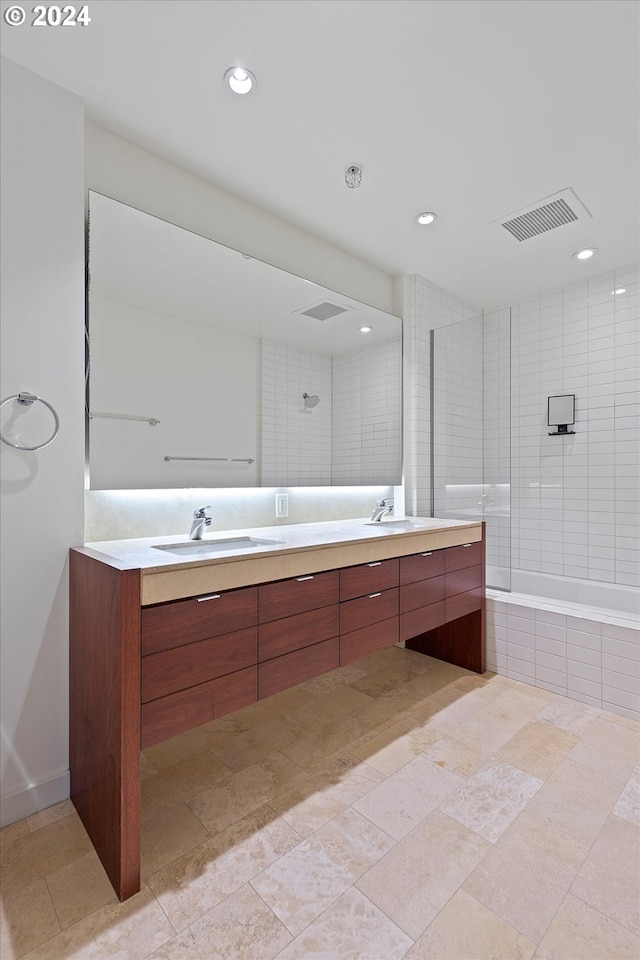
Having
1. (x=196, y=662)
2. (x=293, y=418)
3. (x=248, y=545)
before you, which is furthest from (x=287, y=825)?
(x=293, y=418)

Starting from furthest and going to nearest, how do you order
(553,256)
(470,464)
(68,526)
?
(470,464) → (553,256) → (68,526)

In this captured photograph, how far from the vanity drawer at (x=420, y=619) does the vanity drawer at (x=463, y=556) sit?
0.22 meters

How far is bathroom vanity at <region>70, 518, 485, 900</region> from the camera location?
129cm

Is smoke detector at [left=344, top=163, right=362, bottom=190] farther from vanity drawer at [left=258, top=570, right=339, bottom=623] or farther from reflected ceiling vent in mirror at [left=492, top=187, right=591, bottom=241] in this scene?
vanity drawer at [left=258, top=570, right=339, bottom=623]

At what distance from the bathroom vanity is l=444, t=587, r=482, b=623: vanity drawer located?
0.41m

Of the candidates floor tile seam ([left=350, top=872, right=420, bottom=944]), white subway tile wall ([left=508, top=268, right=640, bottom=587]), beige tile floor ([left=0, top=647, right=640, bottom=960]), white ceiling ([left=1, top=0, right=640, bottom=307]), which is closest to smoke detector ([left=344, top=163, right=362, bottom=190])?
white ceiling ([left=1, top=0, right=640, bottom=307])

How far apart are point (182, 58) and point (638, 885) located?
2998mm

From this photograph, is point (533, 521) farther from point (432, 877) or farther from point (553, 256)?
point (432, 877)

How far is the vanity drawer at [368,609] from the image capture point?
1914 millimetres

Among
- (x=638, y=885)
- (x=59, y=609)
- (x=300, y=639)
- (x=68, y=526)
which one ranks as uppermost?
(x=68, y=526)

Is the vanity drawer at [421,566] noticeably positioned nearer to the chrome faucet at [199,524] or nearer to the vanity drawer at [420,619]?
the vanity drawer at [420,619]

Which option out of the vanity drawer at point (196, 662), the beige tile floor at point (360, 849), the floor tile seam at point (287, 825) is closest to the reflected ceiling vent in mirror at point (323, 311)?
the vanity drawer at point (196, 662)

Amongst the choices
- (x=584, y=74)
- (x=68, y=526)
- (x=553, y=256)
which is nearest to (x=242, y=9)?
(x=584, y=74)

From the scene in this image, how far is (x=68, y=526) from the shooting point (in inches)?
67.1
